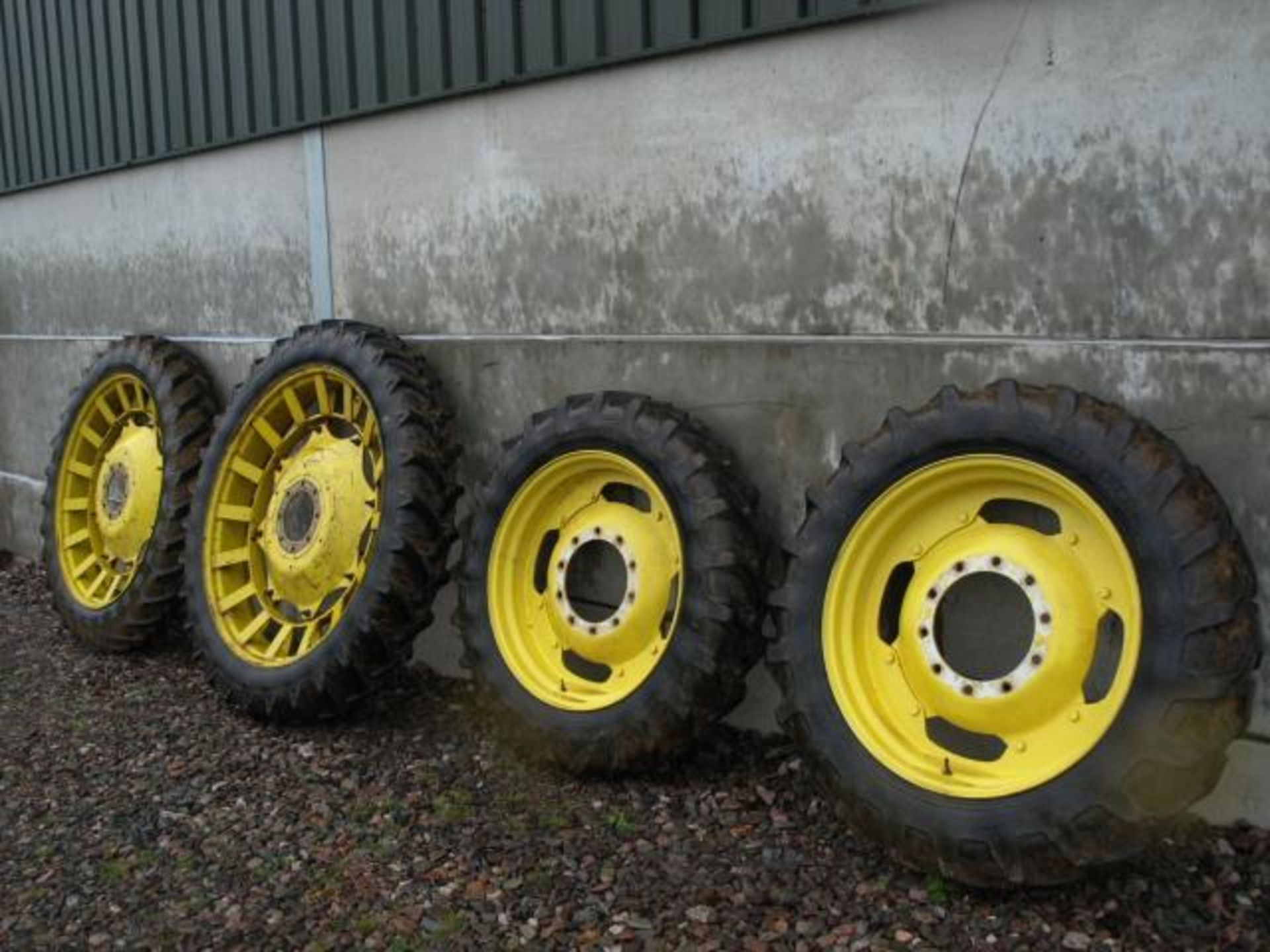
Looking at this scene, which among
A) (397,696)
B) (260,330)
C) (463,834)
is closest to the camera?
(463,834)

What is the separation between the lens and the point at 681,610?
12.1ft

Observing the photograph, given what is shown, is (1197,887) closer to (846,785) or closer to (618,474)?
(846,785)

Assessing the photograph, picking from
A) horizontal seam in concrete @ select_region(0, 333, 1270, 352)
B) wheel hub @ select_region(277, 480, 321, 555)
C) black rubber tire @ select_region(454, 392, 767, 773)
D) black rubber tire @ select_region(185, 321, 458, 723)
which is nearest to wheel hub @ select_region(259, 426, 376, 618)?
wheel hub @ select_region(277, 480, 321, 555)

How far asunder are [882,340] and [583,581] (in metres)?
1.49

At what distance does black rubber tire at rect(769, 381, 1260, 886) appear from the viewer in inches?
108

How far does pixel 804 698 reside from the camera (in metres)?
3.35

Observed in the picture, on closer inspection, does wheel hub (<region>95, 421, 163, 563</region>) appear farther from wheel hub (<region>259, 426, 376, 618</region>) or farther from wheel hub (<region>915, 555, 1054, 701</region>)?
wheel hub (<region>915, 555, 1054, 701</region>)

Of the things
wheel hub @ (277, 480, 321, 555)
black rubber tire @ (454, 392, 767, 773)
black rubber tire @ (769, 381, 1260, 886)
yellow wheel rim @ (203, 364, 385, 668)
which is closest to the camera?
black rubber tire @ (769, 381, 1260, 886)

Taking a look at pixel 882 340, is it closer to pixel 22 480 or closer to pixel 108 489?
pixel 108 489

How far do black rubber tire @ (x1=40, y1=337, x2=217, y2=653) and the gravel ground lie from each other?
0.92m

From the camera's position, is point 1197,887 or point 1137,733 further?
point 1197,887

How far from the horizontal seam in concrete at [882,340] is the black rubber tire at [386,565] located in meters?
0.36

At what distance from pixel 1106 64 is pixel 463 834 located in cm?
292

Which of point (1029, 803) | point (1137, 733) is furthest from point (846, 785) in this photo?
point (1137, 733)
